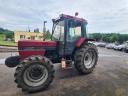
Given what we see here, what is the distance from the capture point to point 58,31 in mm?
7137

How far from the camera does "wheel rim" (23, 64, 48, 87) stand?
5.30m

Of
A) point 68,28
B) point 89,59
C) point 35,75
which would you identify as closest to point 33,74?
point 35,75

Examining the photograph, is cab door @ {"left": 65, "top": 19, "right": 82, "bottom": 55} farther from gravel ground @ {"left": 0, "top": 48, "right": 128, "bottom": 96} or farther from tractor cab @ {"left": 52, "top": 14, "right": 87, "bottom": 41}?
gravel ground @ {"left": 0, "top": 48, "right": 128, "bottom": 96}

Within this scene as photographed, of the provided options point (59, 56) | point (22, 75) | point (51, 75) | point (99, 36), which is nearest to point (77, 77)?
point (59, 56)

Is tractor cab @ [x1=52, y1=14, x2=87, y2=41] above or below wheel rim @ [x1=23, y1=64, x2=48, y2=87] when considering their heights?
above

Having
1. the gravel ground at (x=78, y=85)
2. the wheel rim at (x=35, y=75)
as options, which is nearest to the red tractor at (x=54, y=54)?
the wheel rim at (x=35, y=75)

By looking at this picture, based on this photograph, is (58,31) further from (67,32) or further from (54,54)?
(54,54)

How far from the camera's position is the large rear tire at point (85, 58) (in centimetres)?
700

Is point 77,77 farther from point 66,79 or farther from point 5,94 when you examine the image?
point 5,94

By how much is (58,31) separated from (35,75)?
242cm

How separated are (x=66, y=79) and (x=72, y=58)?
3.81 ft

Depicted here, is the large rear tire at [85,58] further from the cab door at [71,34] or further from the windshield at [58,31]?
the windshield at [58,31]

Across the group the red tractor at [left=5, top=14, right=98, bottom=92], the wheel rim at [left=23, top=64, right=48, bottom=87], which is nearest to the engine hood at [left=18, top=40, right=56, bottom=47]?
the red tractor at [left=5, top=14, right=98, bottom=92]

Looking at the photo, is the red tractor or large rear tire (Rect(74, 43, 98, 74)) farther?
large rear tire (Rect(74, 43, 98, 74))
